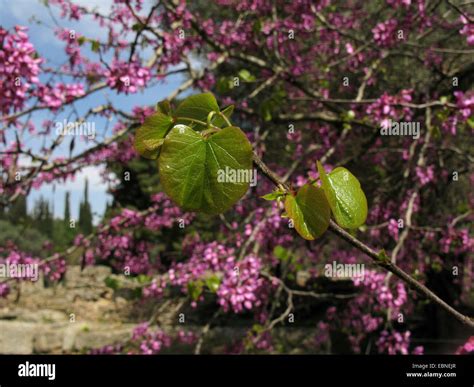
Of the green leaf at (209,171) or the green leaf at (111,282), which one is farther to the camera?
the green leaf at (111,282)

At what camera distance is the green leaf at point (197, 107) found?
15.9 inches

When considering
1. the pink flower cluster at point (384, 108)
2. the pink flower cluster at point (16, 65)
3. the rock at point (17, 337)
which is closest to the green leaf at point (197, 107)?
the pink flower cluster at point (16, 65)

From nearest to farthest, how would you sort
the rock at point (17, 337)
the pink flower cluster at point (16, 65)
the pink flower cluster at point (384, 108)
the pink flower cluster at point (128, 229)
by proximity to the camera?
the pink flower cluster at point (16, 65)
the pink flower cluster at point (384, 108)
the pink flower cluster at point (128, 229)
the rock at point (17, 337)

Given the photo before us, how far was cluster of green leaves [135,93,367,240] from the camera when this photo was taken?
353mm

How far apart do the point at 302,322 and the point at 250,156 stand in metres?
8.76

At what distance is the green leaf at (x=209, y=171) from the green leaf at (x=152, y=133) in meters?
0.03

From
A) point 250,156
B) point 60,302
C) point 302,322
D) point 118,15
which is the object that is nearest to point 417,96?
point 118,15

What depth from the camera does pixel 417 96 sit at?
14.9ft

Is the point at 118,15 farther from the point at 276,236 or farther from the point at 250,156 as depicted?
the point at 250,156

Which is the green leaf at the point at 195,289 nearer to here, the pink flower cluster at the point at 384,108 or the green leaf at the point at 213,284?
the green leaf at the point at 213,284

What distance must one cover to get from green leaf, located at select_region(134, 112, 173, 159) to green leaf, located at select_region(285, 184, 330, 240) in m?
0.11

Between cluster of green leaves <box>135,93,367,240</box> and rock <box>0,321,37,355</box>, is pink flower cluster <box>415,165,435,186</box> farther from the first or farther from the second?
rock <box>0,321,37,355</box>

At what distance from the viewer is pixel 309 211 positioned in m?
0.38

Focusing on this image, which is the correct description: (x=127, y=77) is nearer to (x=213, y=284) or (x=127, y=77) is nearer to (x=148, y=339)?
(x=213, y=284)
